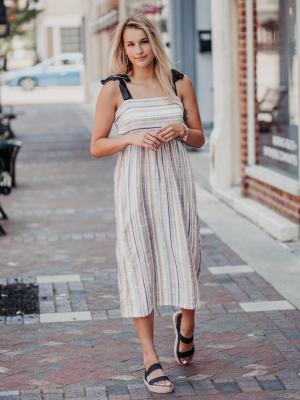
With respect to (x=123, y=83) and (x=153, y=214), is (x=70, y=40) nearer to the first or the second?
(x=123, y=83)

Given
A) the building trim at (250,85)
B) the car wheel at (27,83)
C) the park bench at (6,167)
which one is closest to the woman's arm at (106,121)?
the park bench at (6,167)

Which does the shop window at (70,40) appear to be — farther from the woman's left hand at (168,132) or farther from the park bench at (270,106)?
the woman's left hand at (168,132)

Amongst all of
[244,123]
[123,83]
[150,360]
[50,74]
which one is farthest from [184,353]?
[50,74]

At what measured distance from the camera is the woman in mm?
3947

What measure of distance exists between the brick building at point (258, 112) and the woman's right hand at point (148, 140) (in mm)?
3719

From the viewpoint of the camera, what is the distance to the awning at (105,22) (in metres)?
24.5

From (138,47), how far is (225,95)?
5.90 meters

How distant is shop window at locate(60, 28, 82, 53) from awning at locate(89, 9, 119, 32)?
19.1 m

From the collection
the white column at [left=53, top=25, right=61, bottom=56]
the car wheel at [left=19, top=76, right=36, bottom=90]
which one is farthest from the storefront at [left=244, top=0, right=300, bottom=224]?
the white column at [left=53, top=25, right=61, bottom=56]

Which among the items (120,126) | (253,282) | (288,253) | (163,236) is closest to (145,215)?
(163,236)

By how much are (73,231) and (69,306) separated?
9.06ft

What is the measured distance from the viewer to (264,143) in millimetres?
8875

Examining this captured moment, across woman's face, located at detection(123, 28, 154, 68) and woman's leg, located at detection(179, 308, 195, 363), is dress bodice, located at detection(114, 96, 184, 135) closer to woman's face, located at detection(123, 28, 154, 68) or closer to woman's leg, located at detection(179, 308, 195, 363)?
woman's face, located at detection(123, 28, 154, 68)

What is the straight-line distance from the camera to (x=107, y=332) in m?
4.98
